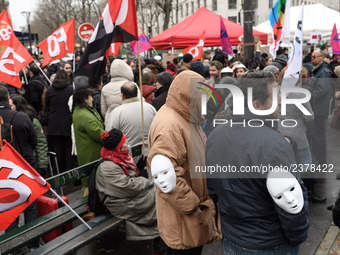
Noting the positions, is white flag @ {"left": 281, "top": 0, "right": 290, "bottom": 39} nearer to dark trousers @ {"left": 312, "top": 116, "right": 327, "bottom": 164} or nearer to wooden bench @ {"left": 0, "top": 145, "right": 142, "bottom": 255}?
dark trousers @ {"left": 312, "top": 116, "right": 327, "bottom": 164}

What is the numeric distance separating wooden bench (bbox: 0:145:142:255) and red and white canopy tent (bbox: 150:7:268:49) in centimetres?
955

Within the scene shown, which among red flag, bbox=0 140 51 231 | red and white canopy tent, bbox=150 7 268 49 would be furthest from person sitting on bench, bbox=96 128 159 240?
red and white canopy tent, bbox=150 7 268 49

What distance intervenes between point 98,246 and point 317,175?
3.75m

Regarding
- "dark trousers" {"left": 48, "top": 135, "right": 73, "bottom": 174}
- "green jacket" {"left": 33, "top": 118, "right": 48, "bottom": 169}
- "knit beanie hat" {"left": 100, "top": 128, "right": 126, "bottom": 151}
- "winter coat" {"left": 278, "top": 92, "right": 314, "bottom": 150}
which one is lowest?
"dark trousers" {"left": 48, "top": 135, "right": 73, "bottom": 174}

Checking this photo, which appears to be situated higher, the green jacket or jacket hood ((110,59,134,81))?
jacket hood ((110,59,134,81))

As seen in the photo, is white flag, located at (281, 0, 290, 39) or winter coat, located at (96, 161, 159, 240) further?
white flag, located at (281, 0, 290, 39)

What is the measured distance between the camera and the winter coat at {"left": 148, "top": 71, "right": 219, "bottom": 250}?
9.44ft

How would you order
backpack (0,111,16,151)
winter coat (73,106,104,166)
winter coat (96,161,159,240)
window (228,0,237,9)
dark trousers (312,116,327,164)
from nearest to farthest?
winter coat (96,161,159,240) < backpack (0,111,16,151) < winter coat (73,106,104,166) < dark trousers (312,116,327,164) < window (228,0,237,9)

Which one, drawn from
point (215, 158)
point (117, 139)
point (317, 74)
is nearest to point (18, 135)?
point (117, 139)

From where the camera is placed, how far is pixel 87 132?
5.45m

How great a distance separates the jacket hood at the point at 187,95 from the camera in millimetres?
3008

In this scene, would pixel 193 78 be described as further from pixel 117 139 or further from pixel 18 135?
pixel 18 135

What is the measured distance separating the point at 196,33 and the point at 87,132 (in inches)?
351

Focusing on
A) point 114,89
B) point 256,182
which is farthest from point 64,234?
point 114,89
